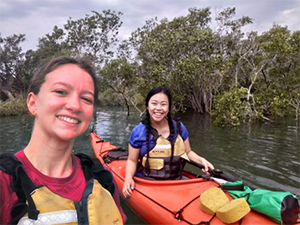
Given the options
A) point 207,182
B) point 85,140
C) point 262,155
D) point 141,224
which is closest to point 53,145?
point 207,182

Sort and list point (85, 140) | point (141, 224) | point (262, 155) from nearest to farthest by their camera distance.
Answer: point (141, 224), point (262, 155), point (85, 140)

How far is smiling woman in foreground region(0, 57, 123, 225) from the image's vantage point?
76cm

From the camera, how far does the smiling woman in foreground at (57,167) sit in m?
0.76

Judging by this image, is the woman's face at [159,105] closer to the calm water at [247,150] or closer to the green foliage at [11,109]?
the calm water at [247,150]

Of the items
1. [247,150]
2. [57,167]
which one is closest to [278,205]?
[57,167]

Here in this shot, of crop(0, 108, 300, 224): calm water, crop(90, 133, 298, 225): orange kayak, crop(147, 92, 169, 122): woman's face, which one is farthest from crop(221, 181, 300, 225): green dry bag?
crop(0, 108, 300, 224): calm water

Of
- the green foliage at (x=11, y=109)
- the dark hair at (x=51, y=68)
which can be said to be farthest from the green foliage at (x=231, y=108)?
the green foliage at (x=11, y=109)

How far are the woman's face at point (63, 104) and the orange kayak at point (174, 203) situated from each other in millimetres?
1839

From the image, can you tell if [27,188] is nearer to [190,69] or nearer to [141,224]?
[141,224]

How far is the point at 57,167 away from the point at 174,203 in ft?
6.65

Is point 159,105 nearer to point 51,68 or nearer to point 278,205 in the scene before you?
point 278,205

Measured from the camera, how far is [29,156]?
33.6 inches

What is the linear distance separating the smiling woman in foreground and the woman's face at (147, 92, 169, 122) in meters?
2.08

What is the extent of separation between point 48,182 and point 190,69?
39.3ft
